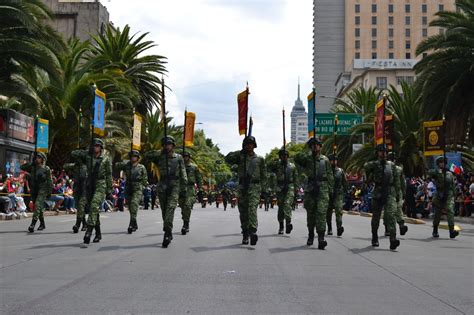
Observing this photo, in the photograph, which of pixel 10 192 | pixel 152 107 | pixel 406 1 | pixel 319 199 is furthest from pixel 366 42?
pixel 319 199

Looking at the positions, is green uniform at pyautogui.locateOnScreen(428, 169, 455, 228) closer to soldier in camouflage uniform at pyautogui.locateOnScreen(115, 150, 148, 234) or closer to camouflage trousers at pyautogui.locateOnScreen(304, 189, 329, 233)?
camouflage trousers at pyautogui.locateOnScreen(304, 189, 329, 233)

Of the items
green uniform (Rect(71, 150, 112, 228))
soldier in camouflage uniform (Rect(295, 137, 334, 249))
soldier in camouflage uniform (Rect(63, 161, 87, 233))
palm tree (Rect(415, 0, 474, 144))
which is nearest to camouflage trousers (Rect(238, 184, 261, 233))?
soldier in camouflage uniform (Rect(295, 137, 334, 249))

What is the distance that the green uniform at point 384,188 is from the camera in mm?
11545

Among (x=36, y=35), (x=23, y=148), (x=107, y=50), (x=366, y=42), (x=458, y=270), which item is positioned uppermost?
(x=366, y=42)

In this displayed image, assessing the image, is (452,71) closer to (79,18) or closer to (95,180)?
(95,180)

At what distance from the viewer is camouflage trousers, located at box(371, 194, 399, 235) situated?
36.8 feet

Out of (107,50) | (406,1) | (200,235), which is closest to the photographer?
(200,235)

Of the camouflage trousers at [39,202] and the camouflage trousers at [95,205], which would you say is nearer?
the camouflage trousers at [95,205]

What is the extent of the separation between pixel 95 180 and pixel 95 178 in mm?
38

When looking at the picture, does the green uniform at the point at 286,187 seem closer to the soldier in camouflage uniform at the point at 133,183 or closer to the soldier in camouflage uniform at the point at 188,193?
the soldier in camouflage uniform at the point at 188,193

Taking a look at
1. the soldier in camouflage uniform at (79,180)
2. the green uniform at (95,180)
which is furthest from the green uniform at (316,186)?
the soldier in camouflage uniform at (79,180)

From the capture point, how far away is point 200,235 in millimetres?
14188

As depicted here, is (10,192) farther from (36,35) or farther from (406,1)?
(406,1)

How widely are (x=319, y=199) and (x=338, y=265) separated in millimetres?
2223
